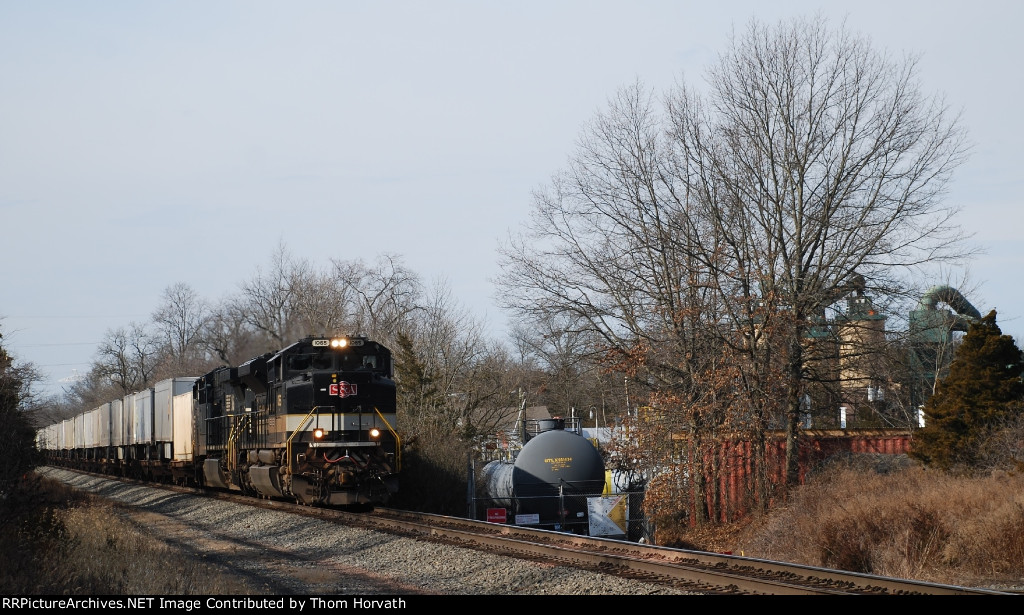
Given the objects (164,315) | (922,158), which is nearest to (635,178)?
(922,158)

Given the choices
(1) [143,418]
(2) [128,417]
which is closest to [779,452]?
(1) [143,418]

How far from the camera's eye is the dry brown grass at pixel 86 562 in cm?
991

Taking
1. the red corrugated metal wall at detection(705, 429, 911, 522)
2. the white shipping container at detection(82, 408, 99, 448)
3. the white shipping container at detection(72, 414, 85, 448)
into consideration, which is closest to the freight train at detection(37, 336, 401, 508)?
the red corrugated metal wall at detection(705, 429, 911, 522)

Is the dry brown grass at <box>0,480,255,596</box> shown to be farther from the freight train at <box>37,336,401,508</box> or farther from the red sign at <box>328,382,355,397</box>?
the red sign at <box>328,382,355,397</box>

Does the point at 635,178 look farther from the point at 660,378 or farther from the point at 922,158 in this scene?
the point at 922,158

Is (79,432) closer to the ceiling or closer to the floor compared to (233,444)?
closer to the floor

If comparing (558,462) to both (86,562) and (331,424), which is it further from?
(86,562)

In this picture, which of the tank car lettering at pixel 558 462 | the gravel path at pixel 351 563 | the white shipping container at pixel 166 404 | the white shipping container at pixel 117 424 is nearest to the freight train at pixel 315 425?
the gravel path at pixel 351 563

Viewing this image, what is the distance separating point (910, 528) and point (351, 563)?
27.0ft

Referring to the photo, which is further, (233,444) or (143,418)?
(143,418)

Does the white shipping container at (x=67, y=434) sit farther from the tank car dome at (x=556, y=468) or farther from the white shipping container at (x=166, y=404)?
the tank car dome at (x=556, y=468)

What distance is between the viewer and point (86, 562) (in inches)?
468

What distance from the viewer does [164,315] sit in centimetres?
8888
